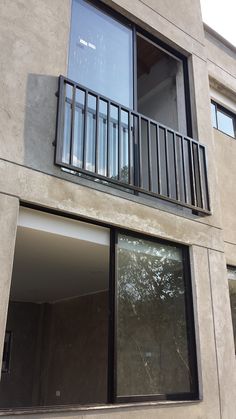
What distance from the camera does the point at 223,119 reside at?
7.77 metres

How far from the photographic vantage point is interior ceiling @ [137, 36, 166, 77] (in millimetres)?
6211

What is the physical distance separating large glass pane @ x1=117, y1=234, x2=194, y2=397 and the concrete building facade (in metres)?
0.02

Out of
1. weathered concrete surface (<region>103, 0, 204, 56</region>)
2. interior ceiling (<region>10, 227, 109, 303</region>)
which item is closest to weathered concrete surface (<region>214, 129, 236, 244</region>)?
weathered concrete surface (<region>103, 0, 204, 56</region>)

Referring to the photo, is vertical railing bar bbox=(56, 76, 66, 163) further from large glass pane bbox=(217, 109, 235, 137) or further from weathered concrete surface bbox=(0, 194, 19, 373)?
large glass pane bbox=(217, 109, 235, 137)

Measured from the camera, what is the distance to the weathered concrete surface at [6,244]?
10.7ft

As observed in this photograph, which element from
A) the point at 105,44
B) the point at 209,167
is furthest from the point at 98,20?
the point at 209,167

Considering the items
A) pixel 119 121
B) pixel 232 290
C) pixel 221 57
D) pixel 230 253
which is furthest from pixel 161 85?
pixel 232 290

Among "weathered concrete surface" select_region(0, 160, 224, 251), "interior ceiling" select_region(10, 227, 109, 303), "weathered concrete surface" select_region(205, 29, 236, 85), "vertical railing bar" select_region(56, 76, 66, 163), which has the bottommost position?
"interior ceiling" select_region(10, 227, 109, 303)

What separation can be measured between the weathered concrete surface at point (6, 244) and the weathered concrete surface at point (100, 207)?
0.12 metres

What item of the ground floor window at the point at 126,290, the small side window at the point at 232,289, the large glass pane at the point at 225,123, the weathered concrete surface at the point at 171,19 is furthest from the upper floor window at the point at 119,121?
the large glass pane at the point at 225,123

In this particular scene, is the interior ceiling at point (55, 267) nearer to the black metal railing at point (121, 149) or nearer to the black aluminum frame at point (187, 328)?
the black aluminum frame at point (187, 328)

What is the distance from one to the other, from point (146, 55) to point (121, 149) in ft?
8.18

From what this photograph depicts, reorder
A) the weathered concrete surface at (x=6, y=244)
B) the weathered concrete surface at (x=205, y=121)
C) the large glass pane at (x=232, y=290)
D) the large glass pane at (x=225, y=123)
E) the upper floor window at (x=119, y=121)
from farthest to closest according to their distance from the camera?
the large glass pane at (x=225, y=123)
the large glass pane at (x=232, y=290)
the weathered concrete surface at (x=205, y=121)
the upper floor window at (x=119, y=121)
the weathered concrete surface at (x=6, y=244)

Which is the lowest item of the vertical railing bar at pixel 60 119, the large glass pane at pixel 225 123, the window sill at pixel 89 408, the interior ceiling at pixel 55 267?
the window sill at pixel 89 408
